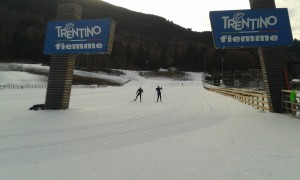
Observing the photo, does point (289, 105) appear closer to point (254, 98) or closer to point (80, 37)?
point (254, 98)

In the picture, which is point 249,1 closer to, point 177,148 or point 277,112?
point 277,112

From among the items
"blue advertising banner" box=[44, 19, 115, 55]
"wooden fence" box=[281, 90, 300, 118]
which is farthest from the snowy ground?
"blue advertising banner" box=[44, 19, 115, 55]

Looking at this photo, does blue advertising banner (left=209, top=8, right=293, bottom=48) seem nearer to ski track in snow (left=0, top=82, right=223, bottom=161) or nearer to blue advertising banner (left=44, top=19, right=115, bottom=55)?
ski track in snow (left=0, top=82, right=223, bottom=161)

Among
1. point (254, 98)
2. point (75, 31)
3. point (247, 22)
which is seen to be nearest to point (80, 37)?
point (75, 31)

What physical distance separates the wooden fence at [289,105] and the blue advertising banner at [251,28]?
2.75m

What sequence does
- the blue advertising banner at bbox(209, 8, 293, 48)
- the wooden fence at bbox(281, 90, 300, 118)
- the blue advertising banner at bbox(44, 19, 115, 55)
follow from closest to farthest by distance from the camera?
1. the wooden fence at bbox(281, 90, 300, 118)
2. the blue advertising banner at bbox(209, 8, 293, 48)
3. the blue advertising banner at bbox(44, 19, 115, 55)

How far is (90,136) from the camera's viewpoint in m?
10.6

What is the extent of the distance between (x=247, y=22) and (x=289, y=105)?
16.5 feet

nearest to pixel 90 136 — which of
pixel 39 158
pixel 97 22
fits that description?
pixel 39 158

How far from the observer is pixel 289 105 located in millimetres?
16812

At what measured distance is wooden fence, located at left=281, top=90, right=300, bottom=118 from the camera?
51.3 ft

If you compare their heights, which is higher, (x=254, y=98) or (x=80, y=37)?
(x=80, y=37)

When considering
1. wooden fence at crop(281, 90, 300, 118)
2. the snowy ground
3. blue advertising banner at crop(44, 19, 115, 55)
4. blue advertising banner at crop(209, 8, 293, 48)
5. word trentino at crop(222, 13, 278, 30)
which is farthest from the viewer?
blue advertising banner at crop(44, 19, 115, 55)

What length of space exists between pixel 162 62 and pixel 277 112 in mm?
164430
